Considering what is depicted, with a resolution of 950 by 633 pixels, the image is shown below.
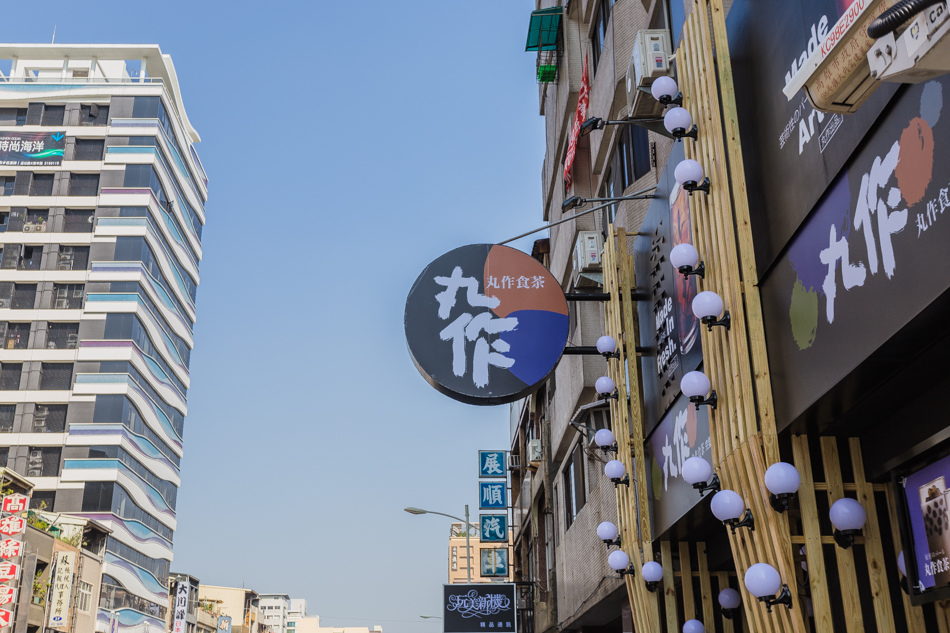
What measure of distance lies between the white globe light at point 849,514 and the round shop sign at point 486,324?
205 inches

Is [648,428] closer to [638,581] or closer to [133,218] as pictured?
[638,581]

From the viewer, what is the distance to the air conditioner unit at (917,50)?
3.05 metres

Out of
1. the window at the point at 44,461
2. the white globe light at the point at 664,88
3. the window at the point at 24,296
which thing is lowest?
the white globe light at the point at 664,88

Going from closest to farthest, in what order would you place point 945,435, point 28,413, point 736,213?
1. point 945,435
2. point 736,213
3. point 28,413

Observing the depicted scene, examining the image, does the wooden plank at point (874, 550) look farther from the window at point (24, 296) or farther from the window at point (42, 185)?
the window at point (42, 185)

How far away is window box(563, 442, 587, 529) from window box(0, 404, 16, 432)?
54337 mm

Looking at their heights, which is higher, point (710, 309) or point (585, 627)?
point (710, 309)

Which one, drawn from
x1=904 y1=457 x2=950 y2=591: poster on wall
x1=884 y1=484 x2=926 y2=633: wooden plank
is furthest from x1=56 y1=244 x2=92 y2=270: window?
x1=904 y1=457 x2=950 y2=591: poster on wall

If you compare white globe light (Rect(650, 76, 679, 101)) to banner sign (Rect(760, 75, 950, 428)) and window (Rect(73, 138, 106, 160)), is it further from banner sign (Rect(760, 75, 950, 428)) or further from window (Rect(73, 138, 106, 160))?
window (Rect(73, 138, 106, 160))

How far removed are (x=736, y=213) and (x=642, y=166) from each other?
279 inches

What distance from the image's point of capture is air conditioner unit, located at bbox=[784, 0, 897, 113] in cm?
386

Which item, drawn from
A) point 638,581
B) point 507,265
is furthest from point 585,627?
point 507,265

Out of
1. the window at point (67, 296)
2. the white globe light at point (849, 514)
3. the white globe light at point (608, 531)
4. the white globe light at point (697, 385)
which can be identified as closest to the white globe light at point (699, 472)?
the white globe light at point (697, 385)

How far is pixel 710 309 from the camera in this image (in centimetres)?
772
